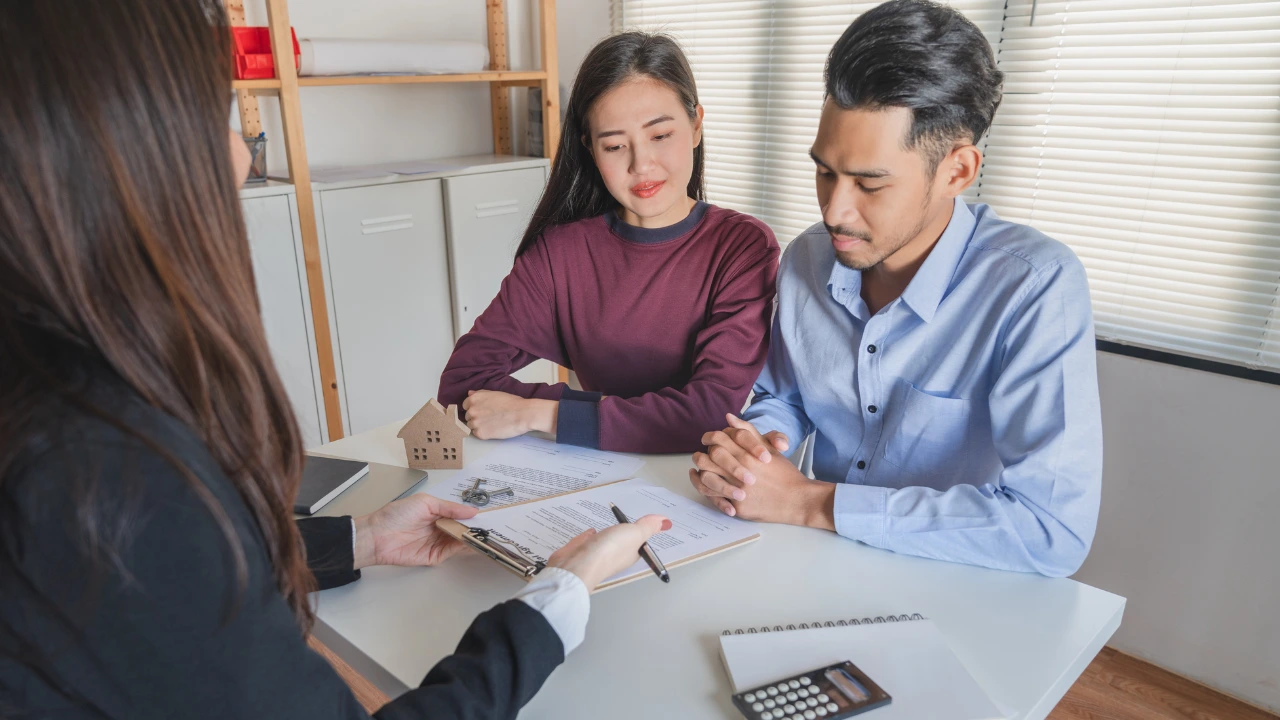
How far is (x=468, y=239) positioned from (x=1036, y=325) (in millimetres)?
2171

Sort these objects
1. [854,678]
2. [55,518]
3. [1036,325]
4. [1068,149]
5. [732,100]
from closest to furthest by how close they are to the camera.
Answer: [55,518], [854,678], [1036,325], [1068,149], [732,100]

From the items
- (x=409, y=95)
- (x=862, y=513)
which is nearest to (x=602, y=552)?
(x=862, y=513)

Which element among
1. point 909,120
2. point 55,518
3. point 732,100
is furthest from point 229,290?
point 732,100

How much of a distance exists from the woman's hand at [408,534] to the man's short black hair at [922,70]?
2.66 ft

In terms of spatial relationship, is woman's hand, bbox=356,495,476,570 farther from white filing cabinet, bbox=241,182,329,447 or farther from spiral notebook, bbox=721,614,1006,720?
white filing cabinet, bbox=241,182,329,447

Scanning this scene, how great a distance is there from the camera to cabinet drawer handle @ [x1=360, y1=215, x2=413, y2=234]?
8.69 feet

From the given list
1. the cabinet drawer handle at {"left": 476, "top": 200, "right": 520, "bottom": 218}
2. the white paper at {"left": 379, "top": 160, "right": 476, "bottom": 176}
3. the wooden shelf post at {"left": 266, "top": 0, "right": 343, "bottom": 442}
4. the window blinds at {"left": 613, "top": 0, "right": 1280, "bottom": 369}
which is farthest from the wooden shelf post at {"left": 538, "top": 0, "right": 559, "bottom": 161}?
the window blinds at {"left": 613, "top": 0, "right": 1280, "bottom": 369}

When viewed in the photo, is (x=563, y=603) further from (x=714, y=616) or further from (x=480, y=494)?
(x=480, y=494)

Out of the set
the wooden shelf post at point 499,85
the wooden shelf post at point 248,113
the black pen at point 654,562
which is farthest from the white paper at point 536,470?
the wooden shelf post at point 499,85

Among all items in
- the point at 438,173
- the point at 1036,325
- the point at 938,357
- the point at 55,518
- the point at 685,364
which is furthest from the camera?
the point at 438,173

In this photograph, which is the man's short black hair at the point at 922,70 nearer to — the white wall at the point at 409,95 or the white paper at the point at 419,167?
the white paper at the point at 419,167

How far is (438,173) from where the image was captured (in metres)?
2.76

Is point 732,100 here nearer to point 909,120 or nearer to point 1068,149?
point 1068,149

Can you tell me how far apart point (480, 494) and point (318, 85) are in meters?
1.86
